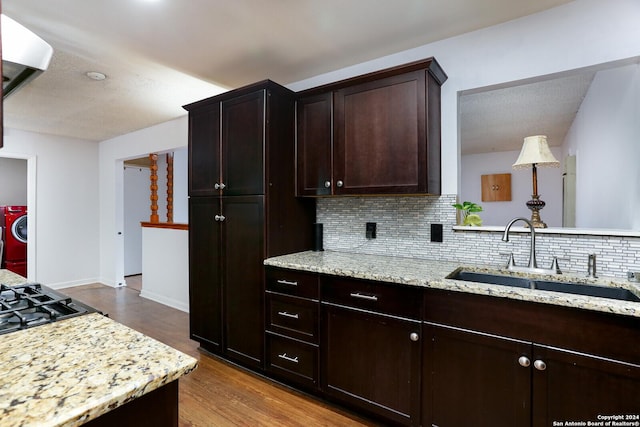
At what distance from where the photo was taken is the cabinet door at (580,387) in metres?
1.23

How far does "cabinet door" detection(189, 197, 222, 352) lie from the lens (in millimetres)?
2541

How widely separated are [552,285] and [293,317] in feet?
4.82

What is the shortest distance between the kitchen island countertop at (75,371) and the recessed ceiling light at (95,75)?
2.49m

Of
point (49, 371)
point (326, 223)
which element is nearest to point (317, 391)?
point (326, 223)

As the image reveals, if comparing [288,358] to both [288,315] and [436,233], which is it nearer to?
[288,315]

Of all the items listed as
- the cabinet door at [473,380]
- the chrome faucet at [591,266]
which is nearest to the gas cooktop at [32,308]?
the cabinet door at [473,380]

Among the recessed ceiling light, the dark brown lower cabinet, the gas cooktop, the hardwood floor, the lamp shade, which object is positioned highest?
the recessed ceiling light

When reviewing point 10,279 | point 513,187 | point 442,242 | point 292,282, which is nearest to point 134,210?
point 10,279

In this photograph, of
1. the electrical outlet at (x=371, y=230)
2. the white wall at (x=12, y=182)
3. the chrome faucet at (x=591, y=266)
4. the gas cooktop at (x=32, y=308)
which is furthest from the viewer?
the white wall at (x=12, y=182)

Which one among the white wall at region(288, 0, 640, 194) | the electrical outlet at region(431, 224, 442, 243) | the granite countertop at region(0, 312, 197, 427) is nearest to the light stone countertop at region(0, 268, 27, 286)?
the granite countertop at region(0, 312, 197, 427)

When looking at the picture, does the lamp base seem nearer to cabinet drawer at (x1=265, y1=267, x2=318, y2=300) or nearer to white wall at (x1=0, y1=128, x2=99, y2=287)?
cabinet drawer at (x1=265, y1=267, x2=318, y2=300)

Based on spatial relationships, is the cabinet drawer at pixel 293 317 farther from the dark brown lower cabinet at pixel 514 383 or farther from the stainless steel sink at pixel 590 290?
the stainless steel sink at pixel 590 290

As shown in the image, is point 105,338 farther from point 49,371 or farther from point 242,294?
point 242,294

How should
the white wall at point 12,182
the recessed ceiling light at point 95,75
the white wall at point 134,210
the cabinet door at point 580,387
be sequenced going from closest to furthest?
the cabinet door at point 580,387, the recessed ceiling light at point 95,75, the white wall at point 12,182, the white wall at point 134,210
